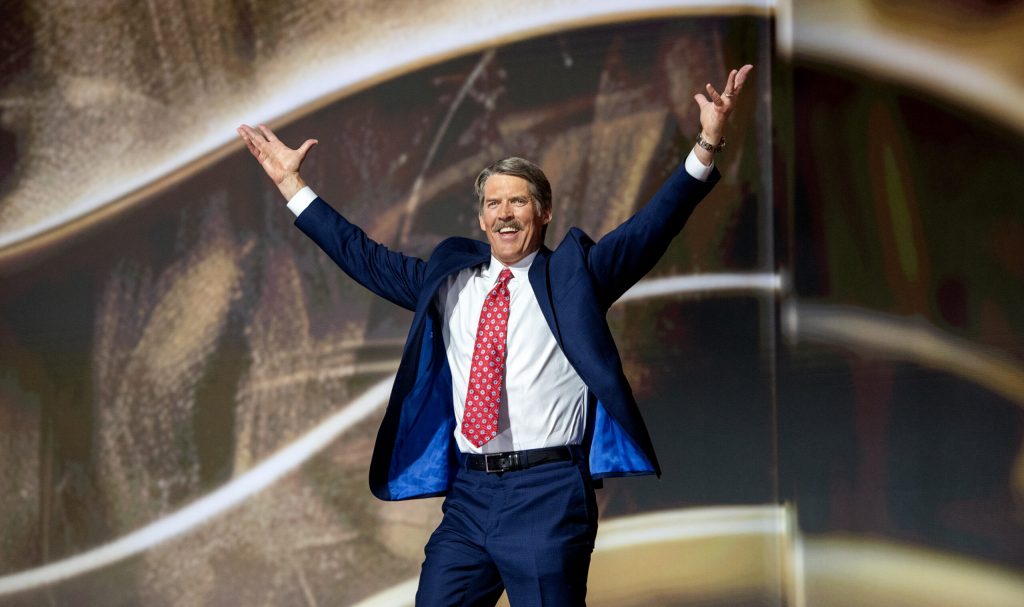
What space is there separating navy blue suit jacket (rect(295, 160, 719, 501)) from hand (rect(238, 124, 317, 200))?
73 mm

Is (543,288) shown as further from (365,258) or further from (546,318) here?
(365,258)

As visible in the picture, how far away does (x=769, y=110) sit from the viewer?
3812mm

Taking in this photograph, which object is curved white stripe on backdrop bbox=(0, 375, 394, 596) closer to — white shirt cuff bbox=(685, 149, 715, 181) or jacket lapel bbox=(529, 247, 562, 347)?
jacket lapel bbox=(529, 247, 562, 347)

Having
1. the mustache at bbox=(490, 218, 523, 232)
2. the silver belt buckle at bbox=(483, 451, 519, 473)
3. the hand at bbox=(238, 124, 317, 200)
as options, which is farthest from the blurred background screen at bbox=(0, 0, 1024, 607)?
the silver belt buckle at bbox=(483, 451, 519, 473)

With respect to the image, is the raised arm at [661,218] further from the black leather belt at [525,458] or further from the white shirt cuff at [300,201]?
the white shirt cuff at [300,201]

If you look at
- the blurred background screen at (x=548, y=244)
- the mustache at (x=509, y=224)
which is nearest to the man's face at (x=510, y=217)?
the mustache at (x=509, y=224)

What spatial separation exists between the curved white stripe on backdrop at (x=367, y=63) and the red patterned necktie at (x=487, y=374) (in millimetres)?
1669

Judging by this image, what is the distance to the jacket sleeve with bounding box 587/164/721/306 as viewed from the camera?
2434 millimetres

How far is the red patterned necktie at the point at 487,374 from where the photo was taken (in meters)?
2.49

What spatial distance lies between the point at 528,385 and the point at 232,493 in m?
1.90

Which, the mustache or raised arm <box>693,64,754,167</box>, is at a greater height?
raised arm <box>693,64,754,167</box>

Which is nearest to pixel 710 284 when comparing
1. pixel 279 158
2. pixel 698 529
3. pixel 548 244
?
pixel 548 244

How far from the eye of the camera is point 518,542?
2424 mm

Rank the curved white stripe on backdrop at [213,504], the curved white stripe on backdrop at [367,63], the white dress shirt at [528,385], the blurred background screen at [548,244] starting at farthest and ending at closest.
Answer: the curved white stripe on backdrop at [213,504], the curved white stripe on backdrop at [367,63], the blurred background screen at [548,244], the white dress shirt at [528,385]
